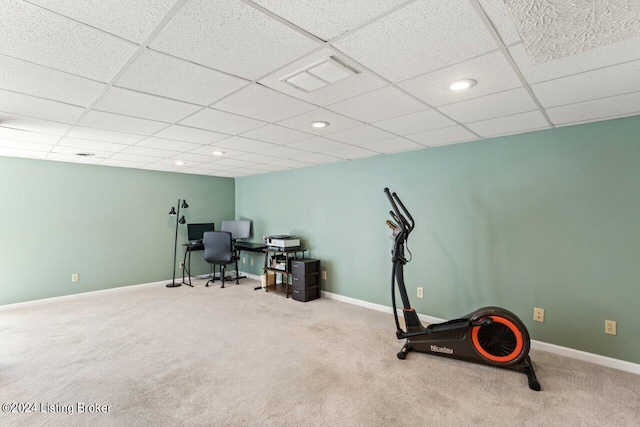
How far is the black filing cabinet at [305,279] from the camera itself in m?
4.70

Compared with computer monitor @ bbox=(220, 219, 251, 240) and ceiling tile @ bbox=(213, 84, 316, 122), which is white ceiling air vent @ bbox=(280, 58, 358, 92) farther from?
computer monitor @ bbox=(220, 219, 251, 240)

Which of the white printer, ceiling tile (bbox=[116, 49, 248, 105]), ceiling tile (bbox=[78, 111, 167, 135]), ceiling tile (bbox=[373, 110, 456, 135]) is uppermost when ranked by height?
ceiling tile (bbox=[373, 110, 456, 135])

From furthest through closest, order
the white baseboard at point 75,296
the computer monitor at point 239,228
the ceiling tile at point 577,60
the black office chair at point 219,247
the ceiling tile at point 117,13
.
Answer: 1. the computer monitor at point 239,228
2. the black office chair at point 219,247
3. the white baseboard at point 75,296
4. the ceiling tile at point 577,60
5. the ceiling tile at point 117,13

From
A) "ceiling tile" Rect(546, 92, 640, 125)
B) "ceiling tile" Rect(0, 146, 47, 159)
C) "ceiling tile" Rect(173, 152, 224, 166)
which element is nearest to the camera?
"ceiling tile" Rect(546, 92, 640, 125)

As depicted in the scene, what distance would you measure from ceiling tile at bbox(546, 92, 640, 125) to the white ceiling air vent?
1.80 meters

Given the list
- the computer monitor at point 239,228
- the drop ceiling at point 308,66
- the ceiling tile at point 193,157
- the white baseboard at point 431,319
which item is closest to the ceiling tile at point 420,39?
the drop ceiling at point 308,66

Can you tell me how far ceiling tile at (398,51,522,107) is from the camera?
1681mm

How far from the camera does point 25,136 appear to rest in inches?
123

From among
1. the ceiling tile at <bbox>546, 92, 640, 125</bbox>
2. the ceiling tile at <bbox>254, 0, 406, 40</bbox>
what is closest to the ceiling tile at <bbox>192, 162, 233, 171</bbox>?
the ceiling tile at <bbox>254, 0, 406, 40</bbox>

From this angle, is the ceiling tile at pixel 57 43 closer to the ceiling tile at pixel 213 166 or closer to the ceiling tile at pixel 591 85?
the ceiling tile at pixel 591 85

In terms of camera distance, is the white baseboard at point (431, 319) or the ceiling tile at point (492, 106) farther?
the white baseboard at point (431, 319)

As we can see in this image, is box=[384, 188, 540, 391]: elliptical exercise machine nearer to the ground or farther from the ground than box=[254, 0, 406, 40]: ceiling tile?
nearer to the ground

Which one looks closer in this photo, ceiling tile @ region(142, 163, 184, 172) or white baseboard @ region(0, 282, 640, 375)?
white baseboard @ region(0, 282, 640, 375)

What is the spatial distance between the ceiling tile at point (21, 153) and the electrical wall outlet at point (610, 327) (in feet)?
21.6
